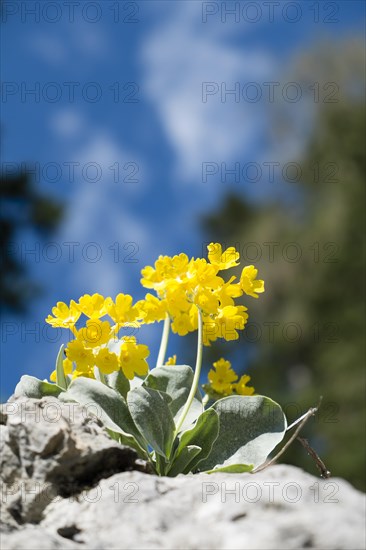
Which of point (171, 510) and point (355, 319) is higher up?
point (355, 319)

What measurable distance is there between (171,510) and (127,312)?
653 mm

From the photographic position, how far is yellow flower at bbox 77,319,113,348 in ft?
5.90

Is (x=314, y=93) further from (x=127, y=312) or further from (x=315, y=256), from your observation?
(x=127, y=312)

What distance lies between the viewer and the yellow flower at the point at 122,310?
1.81 metres

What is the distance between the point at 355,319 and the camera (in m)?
15.9

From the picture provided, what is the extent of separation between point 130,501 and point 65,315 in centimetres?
66

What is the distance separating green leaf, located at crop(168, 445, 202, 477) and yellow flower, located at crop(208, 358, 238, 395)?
34 cm

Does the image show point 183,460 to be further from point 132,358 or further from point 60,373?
point 60,373

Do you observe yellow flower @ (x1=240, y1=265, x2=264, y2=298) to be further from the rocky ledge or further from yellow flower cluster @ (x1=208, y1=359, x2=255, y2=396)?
the rocky ledge

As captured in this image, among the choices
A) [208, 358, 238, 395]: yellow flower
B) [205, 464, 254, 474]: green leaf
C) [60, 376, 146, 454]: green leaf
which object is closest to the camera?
[205, 464, 254, 474]: green leaf

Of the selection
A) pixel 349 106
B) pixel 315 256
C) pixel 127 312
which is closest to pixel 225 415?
pixel 127 312

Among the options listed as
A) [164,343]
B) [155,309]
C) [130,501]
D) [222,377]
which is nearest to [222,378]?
[222,377]

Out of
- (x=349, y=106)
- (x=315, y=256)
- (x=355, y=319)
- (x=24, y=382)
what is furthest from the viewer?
(x=349, y=106)

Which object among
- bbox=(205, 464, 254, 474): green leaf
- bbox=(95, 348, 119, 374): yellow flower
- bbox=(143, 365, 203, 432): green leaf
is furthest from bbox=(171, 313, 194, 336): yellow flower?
bbox=(205, 464, 254, 474): green leaf
